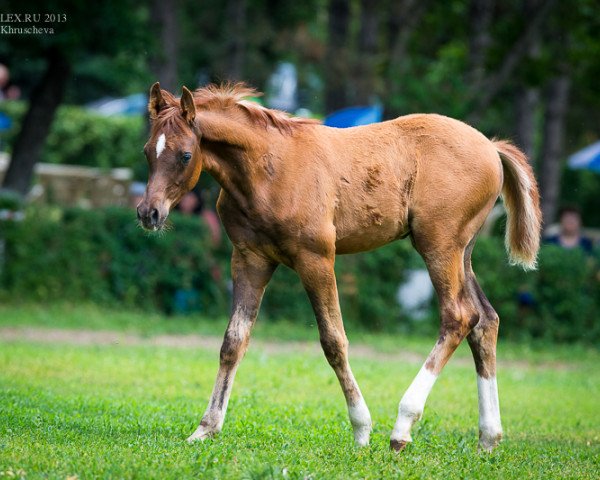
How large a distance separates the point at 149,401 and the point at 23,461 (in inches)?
135

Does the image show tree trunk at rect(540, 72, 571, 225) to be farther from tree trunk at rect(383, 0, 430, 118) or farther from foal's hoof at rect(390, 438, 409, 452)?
foal's hoof at rect(390, 438, 409, 452)

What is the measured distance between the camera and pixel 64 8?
57.5 ft

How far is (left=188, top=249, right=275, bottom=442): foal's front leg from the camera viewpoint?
745 centimetres

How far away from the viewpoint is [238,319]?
7527 millimetres

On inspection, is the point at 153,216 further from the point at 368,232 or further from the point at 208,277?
the point at 208,277

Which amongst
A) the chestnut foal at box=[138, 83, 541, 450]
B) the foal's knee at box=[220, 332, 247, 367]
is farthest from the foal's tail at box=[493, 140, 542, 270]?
the foal's knee at box=[220, 332, 247, 367]

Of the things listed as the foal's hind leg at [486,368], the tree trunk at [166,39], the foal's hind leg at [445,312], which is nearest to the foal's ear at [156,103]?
the foal's hind leg at [445,312]

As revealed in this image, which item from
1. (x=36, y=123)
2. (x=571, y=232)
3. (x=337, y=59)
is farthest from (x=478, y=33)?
(x=36, y=123)

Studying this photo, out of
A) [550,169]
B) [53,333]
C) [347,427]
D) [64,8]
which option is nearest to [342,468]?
[347,427]

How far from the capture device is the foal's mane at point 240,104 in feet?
24.1

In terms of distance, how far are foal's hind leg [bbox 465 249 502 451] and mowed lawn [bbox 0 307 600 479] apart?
0.59 ft

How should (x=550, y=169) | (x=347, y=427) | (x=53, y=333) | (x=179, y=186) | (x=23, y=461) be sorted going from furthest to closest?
(x=550, y=169) < (x=53, y=333) < (x=347, y=427) < (x=179, y=186) < (x=23, y=461)

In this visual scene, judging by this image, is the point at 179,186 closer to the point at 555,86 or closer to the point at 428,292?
the point at 428,292

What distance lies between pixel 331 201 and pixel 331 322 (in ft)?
2.98
